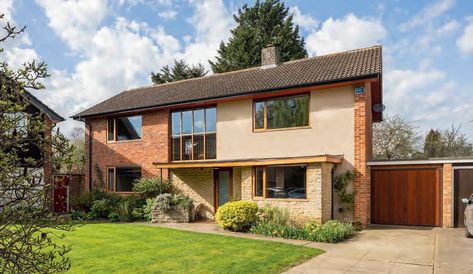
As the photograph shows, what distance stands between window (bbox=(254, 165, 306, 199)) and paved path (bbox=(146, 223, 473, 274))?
209 centimetres

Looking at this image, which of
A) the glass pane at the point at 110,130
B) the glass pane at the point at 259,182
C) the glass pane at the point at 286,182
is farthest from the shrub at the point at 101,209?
the glass pane at the point at 286,182

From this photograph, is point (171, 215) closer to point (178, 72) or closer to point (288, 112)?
point (288, 112)

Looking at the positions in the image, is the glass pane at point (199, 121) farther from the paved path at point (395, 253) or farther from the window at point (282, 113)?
the paved path at point (395, 253)

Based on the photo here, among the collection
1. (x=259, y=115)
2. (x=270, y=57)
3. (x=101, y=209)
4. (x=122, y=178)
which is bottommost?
(x=101, y=209)

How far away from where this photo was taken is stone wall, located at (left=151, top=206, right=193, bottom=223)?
14.9 m

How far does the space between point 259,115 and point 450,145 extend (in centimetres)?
1987

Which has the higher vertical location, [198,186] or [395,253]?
[198,186]

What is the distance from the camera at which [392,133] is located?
1091 inches

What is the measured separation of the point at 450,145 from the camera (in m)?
27.7

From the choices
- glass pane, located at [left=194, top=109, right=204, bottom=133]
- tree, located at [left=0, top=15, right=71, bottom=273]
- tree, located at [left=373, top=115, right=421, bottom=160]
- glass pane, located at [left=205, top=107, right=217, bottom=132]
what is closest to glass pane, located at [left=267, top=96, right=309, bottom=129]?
glass pane, located at [left=205, top=107, right=217, bottom=132]

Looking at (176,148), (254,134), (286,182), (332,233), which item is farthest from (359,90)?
(176,148)

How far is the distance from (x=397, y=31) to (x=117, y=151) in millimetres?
14256

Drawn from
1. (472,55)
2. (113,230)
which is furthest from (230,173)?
(472,55)

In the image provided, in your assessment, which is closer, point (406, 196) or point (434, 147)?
point (406, 196)
